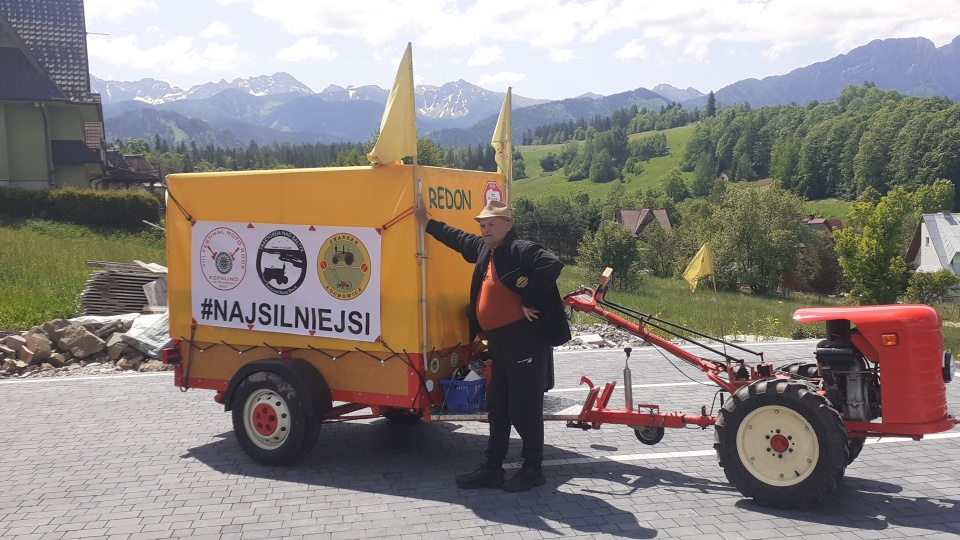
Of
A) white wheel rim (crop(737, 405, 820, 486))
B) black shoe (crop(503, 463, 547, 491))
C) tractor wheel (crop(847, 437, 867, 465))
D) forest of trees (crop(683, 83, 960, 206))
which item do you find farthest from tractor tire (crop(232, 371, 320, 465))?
forest of trees (crop(683, 83, 960, 206))

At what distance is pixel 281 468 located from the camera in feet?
20.3

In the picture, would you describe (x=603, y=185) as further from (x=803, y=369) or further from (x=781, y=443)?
(x=781, y=443)

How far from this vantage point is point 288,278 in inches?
245

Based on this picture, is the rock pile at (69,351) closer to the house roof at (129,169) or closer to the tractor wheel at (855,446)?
the tractor wheel at (855,446)

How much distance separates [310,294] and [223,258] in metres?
0.93

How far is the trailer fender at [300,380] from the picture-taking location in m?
5.97

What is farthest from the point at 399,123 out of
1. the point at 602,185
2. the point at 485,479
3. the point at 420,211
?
the point at 602,185

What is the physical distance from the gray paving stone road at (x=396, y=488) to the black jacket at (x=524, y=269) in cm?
132

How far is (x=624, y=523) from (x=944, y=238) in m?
72.6

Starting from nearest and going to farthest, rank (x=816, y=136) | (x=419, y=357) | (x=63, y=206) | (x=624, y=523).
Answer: (x=624, y=523) < (x=419, y=357) < (x=63, y=206) < (x=816, y=136)

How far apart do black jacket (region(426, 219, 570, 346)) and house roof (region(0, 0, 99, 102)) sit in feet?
116

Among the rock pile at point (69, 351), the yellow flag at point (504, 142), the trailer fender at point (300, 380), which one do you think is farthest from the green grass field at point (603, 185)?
the trailer fender at point (300, 380)

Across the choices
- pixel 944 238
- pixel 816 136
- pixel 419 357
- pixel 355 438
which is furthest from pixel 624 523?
pixel 816 136

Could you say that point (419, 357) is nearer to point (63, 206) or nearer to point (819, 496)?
point (819, 496)
